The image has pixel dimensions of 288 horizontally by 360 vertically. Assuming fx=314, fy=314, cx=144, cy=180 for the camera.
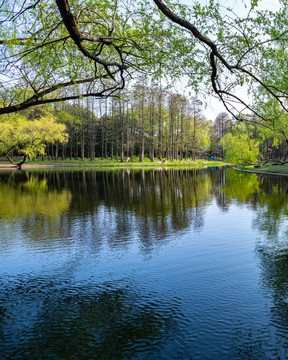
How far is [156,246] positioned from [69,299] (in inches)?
160

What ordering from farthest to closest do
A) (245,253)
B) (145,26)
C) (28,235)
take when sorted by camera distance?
(28,235) < (245,253) < (145,26)

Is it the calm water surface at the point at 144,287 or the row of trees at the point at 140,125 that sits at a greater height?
the row of trees at the point at 140,125

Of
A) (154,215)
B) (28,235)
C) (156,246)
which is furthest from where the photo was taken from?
(154,215)

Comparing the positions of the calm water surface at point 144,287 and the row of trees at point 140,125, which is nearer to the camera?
the calm water surface at point 144,287

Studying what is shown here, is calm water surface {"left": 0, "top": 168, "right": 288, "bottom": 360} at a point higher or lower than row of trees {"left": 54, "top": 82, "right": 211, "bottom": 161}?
lower

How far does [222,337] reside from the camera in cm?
557

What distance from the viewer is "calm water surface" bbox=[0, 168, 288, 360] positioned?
5.39 meters

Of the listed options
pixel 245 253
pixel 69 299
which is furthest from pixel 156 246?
pixel 69 299

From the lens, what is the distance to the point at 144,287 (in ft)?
24.3

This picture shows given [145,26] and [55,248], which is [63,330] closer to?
[55,248]

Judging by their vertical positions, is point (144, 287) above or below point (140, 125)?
below

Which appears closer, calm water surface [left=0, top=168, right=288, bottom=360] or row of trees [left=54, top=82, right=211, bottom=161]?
calm water surface [left=0, top=168, right=288, bottom=360]

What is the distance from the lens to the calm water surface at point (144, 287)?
539 centimetres

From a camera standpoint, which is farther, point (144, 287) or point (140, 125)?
point (140, 125)
